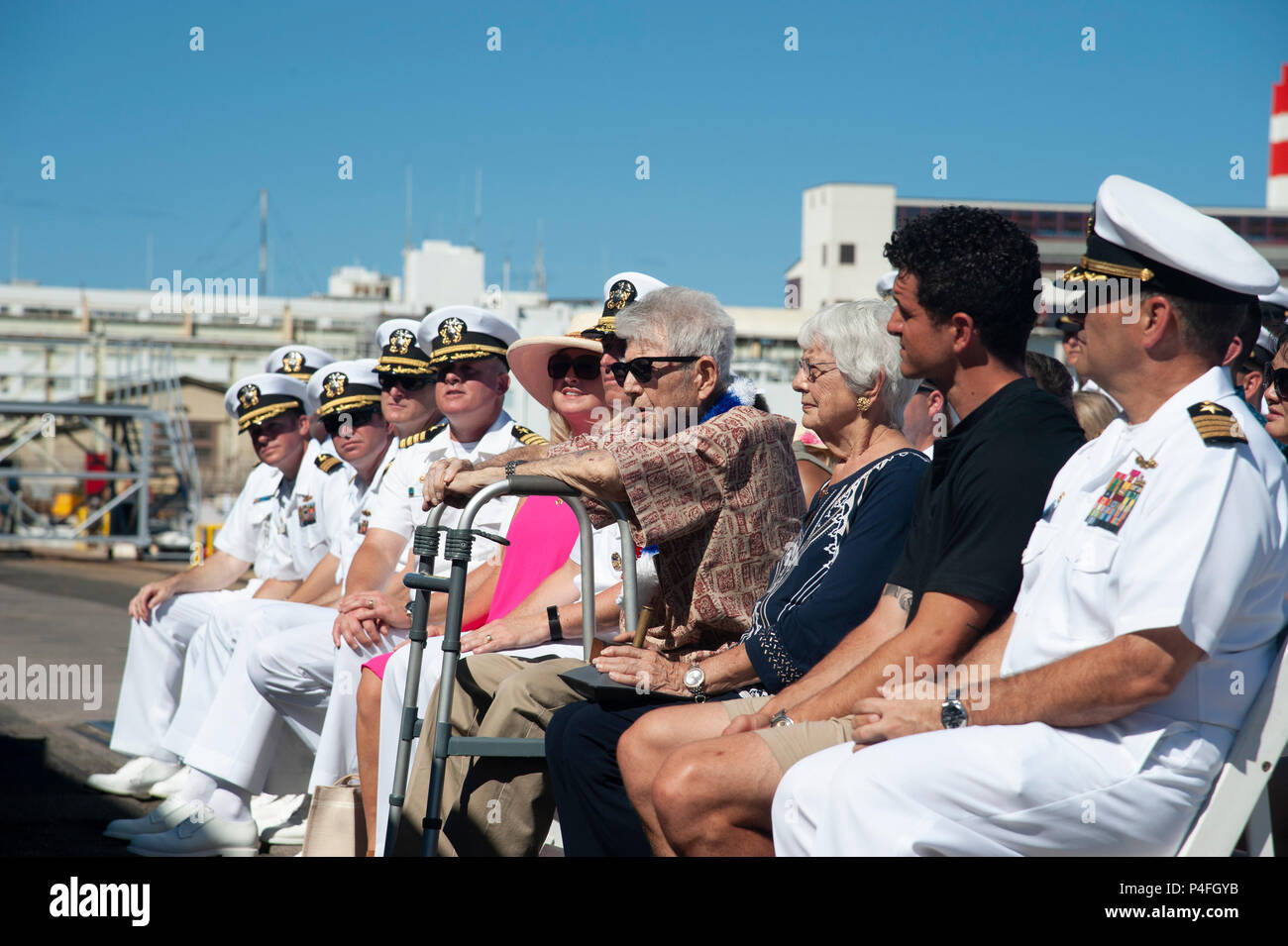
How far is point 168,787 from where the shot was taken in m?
5.96

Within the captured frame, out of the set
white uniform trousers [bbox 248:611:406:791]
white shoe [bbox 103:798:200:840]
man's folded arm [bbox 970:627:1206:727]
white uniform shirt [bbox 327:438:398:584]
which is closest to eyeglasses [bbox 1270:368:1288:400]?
man's folded arm [bbox 970:627:1206:727]

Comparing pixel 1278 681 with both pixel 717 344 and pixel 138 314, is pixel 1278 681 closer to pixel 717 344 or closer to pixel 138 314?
pixel 717 344

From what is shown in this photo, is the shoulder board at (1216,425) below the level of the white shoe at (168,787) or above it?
above

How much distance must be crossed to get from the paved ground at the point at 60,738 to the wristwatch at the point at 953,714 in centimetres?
341

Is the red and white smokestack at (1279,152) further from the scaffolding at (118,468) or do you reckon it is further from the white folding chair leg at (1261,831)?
the white folding chair leg at (1261,831)

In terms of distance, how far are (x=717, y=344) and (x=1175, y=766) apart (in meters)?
1.81

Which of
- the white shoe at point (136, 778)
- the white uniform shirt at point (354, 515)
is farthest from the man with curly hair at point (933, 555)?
the white shoe at point (136, 778)

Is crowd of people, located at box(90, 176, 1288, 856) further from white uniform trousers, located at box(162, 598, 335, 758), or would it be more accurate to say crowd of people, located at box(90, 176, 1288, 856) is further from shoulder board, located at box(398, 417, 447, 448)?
shoulder board, located at box(398, 417, 447, 448)

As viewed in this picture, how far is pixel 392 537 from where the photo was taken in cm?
550

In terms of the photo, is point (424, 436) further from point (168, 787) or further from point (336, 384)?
point (168, 787)

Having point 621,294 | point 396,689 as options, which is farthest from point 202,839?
point 621,294

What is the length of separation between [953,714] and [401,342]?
4176 mm

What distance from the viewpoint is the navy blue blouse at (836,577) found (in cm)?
319
